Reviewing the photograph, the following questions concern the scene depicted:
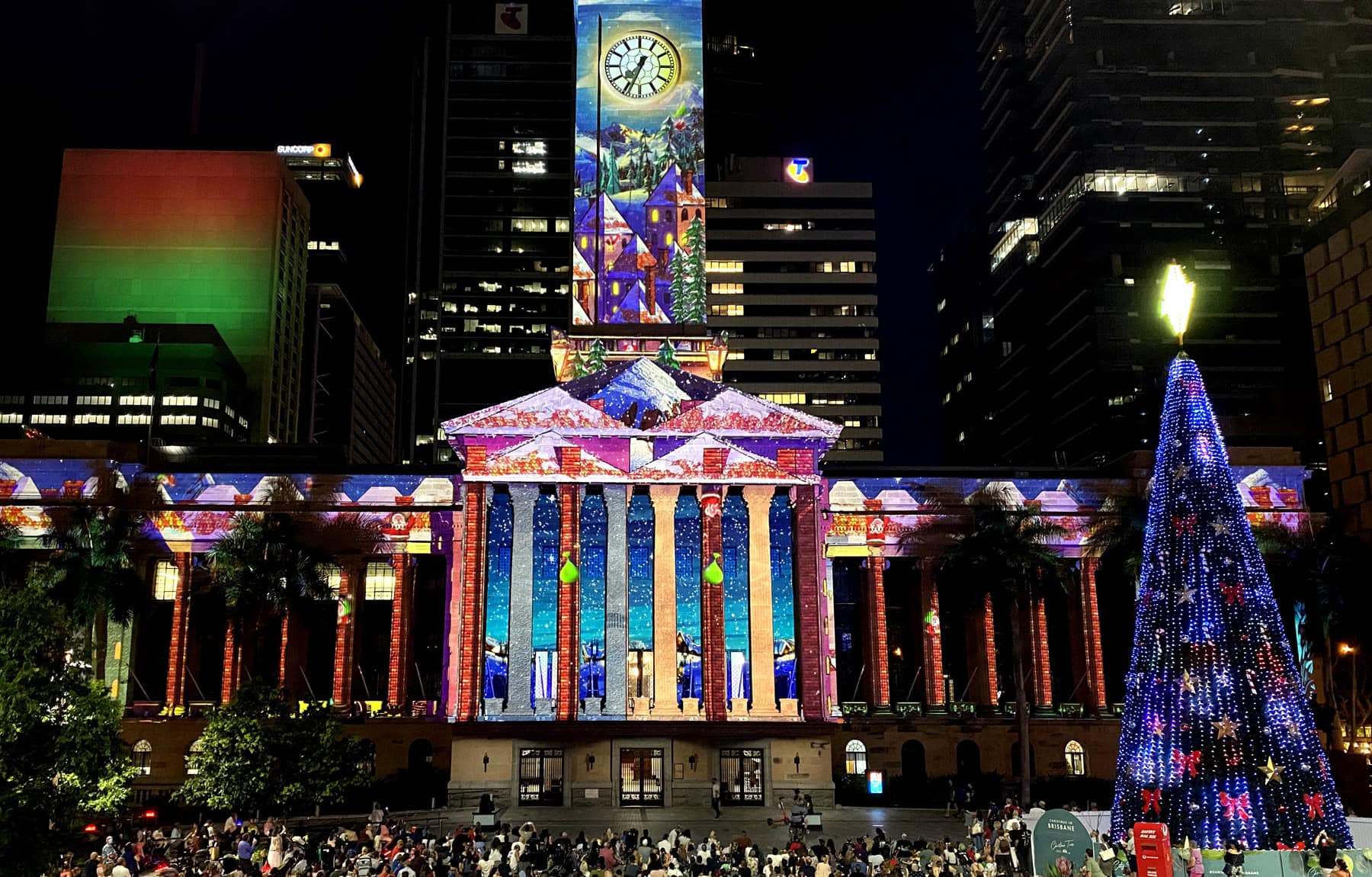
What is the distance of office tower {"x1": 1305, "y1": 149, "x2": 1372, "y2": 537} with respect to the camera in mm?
72625

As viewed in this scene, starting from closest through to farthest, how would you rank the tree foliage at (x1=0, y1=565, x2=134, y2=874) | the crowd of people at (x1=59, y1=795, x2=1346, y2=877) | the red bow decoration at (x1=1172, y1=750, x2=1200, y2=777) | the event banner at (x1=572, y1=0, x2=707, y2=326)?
the tree foliage at (x1=0, y1=565, x2=134, y2=874) → the red bow decoration at (x1=1172, y1=750, x2=1200, y2=777) → the crowd of people at (x1=59, y1=795, x2=1346, y2=877) → the event banner at (x1=572, y1=0, x2=707, y2=326)

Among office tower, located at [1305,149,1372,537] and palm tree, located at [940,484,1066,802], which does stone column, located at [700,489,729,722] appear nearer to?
palm tree, located at [940,484,1066,802]

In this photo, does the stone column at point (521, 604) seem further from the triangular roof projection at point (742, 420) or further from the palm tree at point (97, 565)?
the palm tree at point (97, 565)

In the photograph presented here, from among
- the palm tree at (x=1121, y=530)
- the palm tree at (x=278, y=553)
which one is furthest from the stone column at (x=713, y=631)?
the palm tree at (x=1121, y=530)

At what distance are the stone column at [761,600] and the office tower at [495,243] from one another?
10660 cm

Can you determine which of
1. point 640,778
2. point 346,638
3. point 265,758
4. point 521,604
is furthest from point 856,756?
point 265,758

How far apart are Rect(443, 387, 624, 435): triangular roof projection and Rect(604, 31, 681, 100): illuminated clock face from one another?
25914mm

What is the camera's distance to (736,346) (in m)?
158

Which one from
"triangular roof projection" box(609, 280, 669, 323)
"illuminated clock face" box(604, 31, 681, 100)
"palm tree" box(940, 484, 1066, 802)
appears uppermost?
"illuminated clock face" box(604, 31, 681, 100)

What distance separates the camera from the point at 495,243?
590 feet

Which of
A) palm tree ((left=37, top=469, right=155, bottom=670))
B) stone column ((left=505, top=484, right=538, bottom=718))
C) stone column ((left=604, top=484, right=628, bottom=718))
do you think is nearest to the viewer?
palm tree ((left=37, top=469, right=155, bottom=670))

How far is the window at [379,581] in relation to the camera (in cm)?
8606

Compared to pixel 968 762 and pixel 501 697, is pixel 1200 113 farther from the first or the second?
pixel 501 697

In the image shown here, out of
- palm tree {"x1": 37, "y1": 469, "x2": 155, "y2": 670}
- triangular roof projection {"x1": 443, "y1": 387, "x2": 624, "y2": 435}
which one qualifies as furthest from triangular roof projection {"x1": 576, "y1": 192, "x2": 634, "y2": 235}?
palm tree {"x1": 37, "y1": 469, "x2": 155, "y2": 670}
